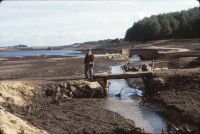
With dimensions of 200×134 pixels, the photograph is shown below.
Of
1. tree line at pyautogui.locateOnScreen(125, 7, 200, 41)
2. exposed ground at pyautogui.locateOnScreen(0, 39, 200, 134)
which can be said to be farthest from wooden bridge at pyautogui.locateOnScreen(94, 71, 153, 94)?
tree line at pyautogui.locateOnScreen(125, 7, 200, 41)

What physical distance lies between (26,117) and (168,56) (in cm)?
4118

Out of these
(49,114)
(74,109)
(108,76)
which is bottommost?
(74,109)

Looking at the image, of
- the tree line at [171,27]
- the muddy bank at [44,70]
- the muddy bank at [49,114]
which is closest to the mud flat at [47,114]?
the muddy bank at [49,114]

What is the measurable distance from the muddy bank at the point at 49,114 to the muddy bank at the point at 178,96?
2771 millimetres

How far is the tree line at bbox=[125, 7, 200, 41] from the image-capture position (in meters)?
111

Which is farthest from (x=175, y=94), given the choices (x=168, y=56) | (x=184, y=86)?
(x=168, y=56)

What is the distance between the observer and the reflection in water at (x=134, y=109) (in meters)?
21.5

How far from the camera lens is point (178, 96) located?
27422 mm

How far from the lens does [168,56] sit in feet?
195

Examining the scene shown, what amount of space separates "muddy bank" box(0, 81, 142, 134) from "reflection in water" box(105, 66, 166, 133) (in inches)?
28.9

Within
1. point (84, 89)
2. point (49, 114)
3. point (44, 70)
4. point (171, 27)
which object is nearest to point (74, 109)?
point (49, 114)

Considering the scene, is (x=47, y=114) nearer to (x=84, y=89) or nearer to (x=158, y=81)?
(x=84, y=89)

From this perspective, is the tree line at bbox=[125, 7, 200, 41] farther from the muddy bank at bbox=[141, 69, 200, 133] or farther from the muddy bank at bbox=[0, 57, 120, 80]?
the muddy bank at bbox=[141, 69, 200, 133]

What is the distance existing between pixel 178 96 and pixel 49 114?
9.03 meters
